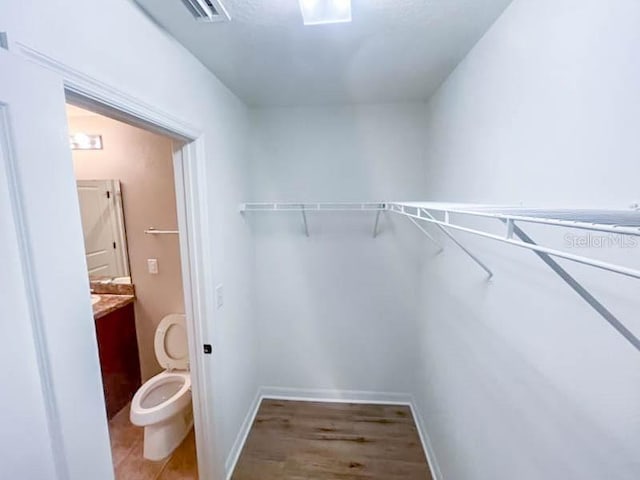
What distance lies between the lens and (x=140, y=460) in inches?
80.5

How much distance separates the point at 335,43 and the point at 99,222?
2241 mm

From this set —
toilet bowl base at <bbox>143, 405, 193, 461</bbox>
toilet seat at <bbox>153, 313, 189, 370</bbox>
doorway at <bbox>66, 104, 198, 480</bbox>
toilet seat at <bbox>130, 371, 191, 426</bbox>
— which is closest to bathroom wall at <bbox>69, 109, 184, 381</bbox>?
doorway at <bbox>66, 104, 198, 480</bbox>

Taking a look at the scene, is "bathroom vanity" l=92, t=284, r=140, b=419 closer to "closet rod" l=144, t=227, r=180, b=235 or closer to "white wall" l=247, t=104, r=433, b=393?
"closet rod" l=144, t=227, r=180, b=235

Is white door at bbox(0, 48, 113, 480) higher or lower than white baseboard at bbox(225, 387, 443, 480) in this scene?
higher

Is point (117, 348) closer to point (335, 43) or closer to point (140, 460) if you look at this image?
point (140, 460)

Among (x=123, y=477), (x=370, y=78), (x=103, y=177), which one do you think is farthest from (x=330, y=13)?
A: (x=123, y=477)

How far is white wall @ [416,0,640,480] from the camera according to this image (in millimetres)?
647

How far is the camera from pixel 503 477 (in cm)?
109

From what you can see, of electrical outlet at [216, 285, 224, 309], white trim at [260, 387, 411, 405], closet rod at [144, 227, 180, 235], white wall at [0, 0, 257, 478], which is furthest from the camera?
white trim at [260, 387, 411, 405]

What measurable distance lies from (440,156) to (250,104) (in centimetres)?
141

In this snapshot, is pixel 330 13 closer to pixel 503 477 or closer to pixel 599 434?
pixel 599 434

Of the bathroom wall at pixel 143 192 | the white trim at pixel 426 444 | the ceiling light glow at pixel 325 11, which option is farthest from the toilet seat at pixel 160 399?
the ceiling light glow at pixel 325 11

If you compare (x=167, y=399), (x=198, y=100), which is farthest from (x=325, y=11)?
(x=167, y=399)

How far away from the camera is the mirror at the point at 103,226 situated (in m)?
2.41
